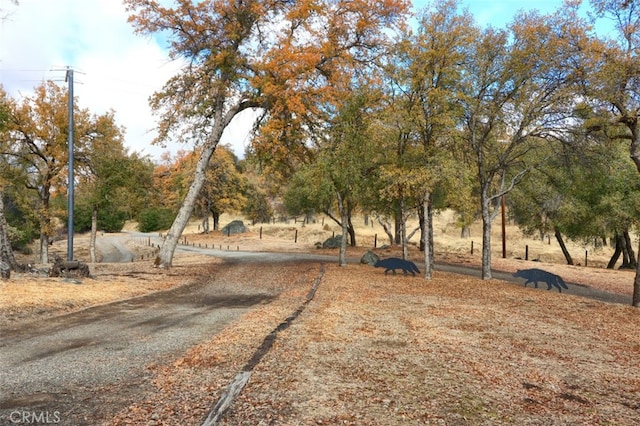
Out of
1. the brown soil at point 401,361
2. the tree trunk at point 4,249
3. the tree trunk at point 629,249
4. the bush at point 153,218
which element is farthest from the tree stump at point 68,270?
the bush at point 153,218

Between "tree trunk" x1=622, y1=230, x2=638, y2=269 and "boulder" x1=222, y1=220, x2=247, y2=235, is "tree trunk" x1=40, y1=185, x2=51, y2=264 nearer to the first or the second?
"boulder" x1=222, y1=220, x2=247, y2=235

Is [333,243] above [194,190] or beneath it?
beneath

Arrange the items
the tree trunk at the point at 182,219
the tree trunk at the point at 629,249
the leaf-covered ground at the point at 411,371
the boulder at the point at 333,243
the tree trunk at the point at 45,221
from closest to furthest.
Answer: the leaf-covered ground at the point at 411,371
the tree trunk at the point at 182,219
the tree trunk at the point at 45,221
the tree trunk at the point at 629,249
the boulder at the point at 333,243

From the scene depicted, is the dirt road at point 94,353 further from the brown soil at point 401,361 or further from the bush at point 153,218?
the bush at point 153,218

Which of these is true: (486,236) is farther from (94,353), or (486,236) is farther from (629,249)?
(629,249)

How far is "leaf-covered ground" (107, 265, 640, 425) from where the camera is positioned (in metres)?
4.28

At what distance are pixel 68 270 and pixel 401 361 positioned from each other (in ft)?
44.0

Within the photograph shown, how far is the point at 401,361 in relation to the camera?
20.0 feet

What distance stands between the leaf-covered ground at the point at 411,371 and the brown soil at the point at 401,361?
0.02 meters

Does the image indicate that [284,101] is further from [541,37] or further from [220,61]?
[541,37]

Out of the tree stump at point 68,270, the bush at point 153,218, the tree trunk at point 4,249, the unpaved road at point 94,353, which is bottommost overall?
the unpaved road at point 94,353

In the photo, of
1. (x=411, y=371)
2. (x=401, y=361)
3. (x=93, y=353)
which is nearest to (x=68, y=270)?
(x=93, y=353)

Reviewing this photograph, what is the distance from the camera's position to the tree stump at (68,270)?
47.9ft

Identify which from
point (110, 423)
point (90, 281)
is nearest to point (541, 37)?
point (110, 423)
